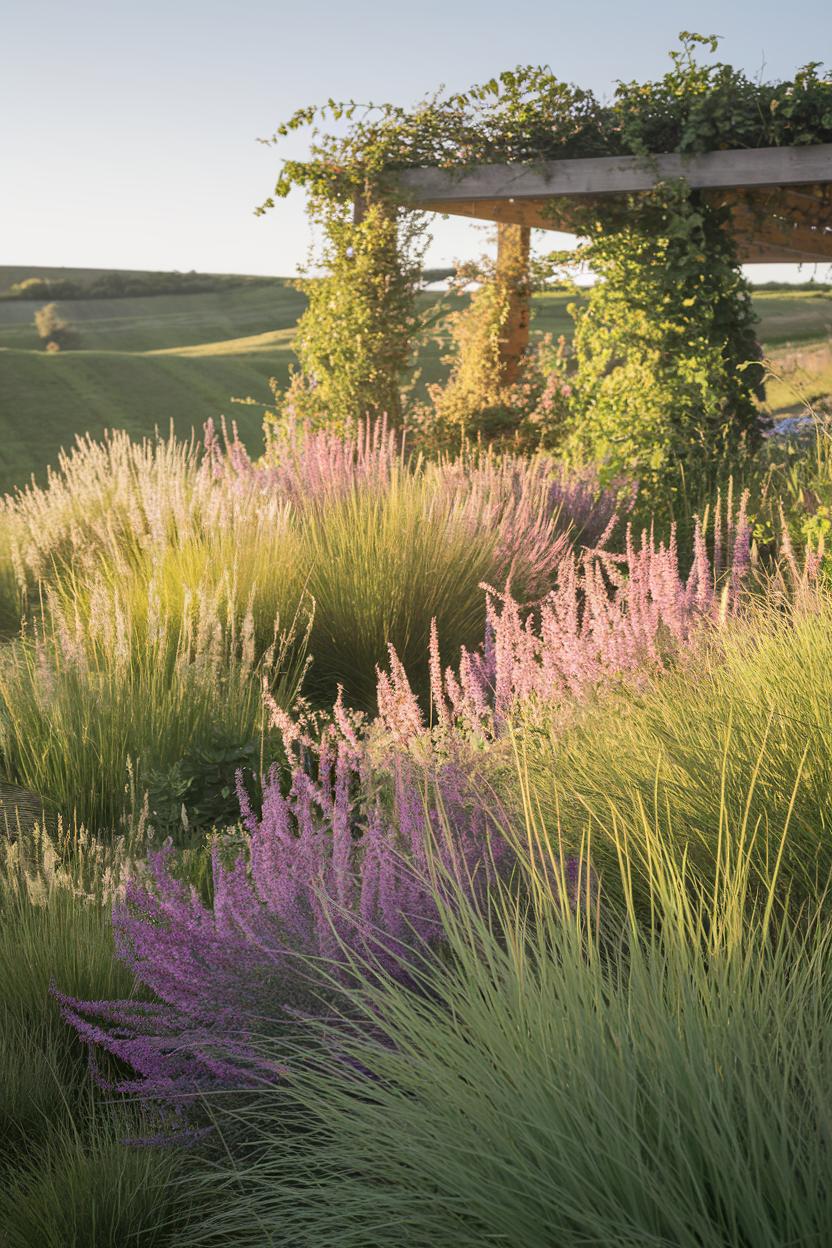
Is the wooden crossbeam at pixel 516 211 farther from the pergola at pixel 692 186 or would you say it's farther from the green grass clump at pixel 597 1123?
the green grass clump at pixel 597 1123

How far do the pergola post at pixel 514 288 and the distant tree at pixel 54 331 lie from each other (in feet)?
115

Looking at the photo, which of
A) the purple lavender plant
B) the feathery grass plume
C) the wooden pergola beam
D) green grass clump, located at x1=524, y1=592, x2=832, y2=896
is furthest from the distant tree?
the purple lavender plant

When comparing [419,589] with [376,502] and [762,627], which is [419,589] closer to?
[376,502]

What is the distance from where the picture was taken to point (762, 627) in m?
3.88

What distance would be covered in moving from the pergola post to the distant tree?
3505 centimetres

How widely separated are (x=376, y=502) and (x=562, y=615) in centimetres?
293

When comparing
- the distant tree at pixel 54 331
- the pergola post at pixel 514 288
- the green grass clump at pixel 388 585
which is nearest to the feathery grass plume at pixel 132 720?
the green grass clump at pixel 388 585

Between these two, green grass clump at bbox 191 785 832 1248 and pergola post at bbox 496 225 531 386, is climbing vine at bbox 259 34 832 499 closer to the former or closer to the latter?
pergola post at bbox 496 225 531 386

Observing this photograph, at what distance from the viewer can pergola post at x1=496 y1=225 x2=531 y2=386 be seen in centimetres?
1152

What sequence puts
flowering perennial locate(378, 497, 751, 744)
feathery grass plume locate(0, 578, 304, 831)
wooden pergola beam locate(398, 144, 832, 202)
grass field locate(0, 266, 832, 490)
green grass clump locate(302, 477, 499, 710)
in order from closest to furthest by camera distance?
flowering perennial locate(378, 497, 751, 744), feathery grass plume locate(0, 578, 304, 831), green grass clump locate(302, 477, 499, 710), wooden pergola beam locate(398, 144, 832, 202), grass field locate(0, 266, 832, 490)

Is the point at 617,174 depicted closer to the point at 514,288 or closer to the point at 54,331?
the point at 514,288

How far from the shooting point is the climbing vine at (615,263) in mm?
8953

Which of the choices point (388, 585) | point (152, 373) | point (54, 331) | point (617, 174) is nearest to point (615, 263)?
point (617, 174)

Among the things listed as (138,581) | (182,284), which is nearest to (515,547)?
(138,581)
